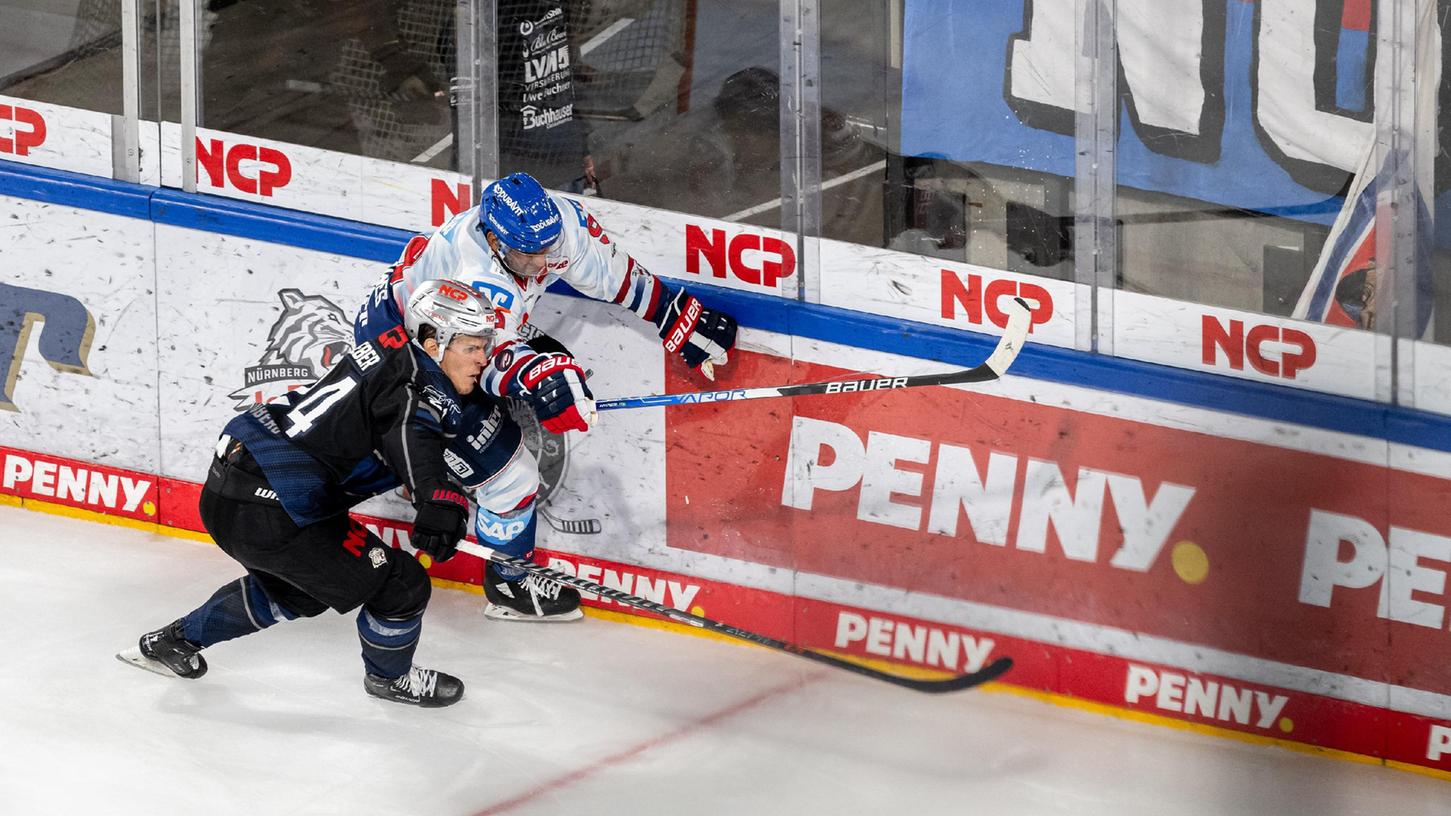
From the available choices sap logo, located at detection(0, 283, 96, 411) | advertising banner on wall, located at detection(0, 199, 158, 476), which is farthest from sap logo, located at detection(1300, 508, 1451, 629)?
sap logo, located at detection(0, 283, 96, 411)

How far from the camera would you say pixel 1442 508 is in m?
3.92

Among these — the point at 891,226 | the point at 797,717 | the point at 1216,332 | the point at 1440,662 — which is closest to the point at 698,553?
the point at 797,717

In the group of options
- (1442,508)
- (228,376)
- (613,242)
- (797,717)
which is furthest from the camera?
(228,376)

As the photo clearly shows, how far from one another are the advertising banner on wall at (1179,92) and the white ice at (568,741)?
1323 millimetres

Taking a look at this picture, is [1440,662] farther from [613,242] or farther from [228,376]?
[228,376]

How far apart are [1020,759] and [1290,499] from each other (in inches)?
34.2

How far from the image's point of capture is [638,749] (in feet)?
13.6

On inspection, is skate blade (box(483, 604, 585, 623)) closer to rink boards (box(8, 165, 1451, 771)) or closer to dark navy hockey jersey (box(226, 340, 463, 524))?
rink boards (box(8, 165, 1451, 771))

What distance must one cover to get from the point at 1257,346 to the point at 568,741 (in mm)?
1871

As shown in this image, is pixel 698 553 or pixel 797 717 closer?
pixel 797 717

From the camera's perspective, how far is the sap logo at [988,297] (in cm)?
434

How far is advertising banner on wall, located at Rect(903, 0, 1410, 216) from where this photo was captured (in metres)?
3.96

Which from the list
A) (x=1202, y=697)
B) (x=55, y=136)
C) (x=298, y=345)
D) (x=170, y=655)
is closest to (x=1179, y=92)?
(x=1202, y=697)

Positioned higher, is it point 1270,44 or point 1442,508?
point 1270,44
